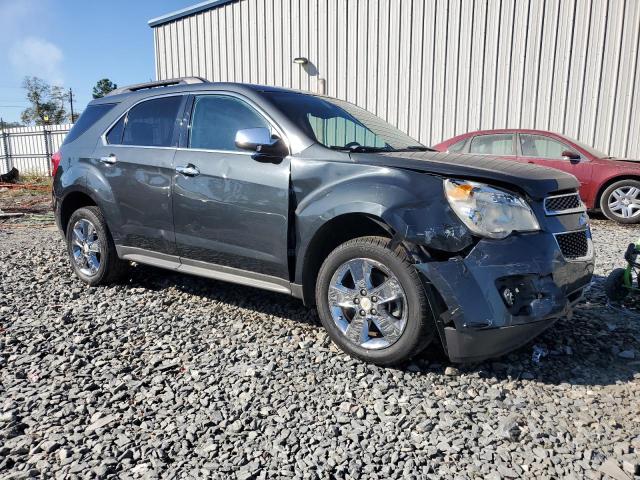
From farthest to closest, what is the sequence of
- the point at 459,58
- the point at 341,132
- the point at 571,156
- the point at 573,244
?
the point at 459,58
the point at 571,156
the point at 341,132
the point at 573,244

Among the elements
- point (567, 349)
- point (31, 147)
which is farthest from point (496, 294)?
point (31, 147)

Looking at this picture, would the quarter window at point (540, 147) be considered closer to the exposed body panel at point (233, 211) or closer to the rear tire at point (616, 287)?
the rear tire at point (616, 287)

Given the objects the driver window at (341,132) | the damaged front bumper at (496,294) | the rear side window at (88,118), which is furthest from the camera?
the rear side window at (88,118)

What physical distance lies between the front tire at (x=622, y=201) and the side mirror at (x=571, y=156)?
73 cm

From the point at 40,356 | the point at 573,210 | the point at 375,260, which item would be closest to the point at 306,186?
the point at 375,260

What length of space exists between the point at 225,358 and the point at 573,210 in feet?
7.81

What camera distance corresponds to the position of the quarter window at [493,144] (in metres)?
9.09

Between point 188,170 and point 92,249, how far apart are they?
160cm

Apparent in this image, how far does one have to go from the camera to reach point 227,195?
3.45m

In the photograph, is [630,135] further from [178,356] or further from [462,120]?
[178,356]

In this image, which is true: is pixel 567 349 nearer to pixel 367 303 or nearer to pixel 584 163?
pixel 367 303

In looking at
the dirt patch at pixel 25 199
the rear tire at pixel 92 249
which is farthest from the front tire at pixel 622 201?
the dirt patch at pixel 25 199

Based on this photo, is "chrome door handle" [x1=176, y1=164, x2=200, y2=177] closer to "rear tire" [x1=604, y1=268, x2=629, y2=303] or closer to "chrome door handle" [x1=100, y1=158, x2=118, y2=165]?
"chrome door handle" [x1=100, y1=158, x2=118, y2=165]

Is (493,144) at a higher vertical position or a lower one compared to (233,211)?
higher
